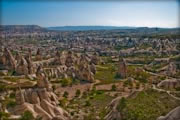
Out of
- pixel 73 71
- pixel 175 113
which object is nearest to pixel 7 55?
pixel 73 71

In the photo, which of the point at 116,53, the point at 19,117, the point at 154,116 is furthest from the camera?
the point at 116,53

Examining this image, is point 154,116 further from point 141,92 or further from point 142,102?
point 141,92

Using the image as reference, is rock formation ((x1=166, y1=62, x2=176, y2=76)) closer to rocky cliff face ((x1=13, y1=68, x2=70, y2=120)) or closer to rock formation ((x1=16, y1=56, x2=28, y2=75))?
rock formation ((x1=16, y1=56, x2=28, y2=75))

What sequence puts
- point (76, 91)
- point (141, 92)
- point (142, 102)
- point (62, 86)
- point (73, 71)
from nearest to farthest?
1. point (142, 102)
2. point (141, 92)
3. point (76, 91)
4. point (62, 86)
5. point (73, 71)

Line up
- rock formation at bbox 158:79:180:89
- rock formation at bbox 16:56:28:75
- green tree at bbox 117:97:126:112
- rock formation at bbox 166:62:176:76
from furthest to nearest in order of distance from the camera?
rock formation at bbox 166:62:176:76 < rock formation at bbox 16:56:28:75 < rock formation at bbox 158:79:180:89 < green tree at bbox 117:97:126:112

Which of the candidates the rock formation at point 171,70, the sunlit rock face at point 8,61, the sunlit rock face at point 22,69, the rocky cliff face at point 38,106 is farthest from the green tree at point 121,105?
the sunlit rock face at point 8,61

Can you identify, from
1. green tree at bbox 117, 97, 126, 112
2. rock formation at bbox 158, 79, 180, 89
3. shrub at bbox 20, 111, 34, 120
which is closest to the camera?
shrub at bbox 20, 111, 34, 120

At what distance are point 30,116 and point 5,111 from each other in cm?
167

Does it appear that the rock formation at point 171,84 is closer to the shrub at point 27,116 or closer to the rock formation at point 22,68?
the shrub at point 27,116

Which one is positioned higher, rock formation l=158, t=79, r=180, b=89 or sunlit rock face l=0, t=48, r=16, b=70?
sunlit rock face l=0, t=48, r=16, b=70

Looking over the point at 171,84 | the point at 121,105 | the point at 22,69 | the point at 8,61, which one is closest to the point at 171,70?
the point at 171,84

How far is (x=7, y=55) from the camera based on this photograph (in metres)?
27.1

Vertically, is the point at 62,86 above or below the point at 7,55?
below

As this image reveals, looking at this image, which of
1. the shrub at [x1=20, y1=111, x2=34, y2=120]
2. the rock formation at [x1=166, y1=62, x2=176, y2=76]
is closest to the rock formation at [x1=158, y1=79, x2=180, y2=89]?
the rock formation at [x1=166, y1=62, x2=176, y2=76]
